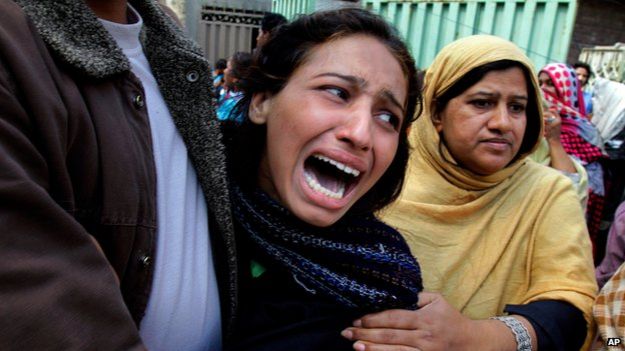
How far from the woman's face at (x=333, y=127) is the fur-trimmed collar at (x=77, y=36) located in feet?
1.35

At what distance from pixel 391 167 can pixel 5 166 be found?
1022 millimetres

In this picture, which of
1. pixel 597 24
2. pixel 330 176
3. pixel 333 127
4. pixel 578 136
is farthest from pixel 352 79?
pixel 597 24

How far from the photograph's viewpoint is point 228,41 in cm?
849

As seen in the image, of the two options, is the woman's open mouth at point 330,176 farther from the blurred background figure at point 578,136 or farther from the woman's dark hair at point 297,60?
the blurred background figure at point 578,136

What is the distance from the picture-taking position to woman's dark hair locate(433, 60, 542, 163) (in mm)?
1821

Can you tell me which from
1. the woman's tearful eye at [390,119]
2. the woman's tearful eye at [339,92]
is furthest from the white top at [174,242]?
the woman's tearful eye at [390,119]

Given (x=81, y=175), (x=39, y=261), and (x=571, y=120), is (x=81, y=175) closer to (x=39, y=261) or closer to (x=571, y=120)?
(x=39, y=261)

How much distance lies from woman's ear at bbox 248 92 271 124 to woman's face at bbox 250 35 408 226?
15 millimetres

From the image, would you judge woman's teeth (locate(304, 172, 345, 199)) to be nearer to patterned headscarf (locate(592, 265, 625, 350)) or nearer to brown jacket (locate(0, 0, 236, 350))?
brown jacket (locate(0, 0, 236, 350))

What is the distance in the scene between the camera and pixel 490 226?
1.82 meters

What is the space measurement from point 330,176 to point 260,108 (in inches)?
10.0

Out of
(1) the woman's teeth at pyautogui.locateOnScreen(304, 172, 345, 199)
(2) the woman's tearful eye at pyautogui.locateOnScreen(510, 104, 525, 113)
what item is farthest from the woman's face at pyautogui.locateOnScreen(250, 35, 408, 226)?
(2) the woman's tearful eye at pyautogui.locateOnScreen(510, 104, 525, 113)

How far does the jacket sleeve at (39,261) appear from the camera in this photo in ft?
1.56

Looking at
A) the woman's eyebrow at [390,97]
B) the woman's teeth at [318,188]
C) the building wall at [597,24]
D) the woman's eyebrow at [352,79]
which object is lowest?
the woman's teeth at [318,188]
